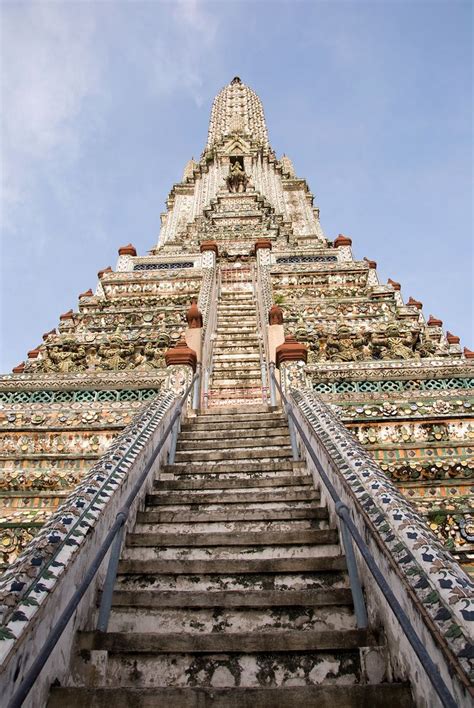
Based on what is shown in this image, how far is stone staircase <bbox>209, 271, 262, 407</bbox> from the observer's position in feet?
28.6

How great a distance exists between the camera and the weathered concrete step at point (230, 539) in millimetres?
3658

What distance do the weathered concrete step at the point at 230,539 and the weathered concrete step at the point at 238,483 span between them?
891 mm

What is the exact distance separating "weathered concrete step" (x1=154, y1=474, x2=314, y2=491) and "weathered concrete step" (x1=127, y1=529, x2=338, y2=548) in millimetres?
891

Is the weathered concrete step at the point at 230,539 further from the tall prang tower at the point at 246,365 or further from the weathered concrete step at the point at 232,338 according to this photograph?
the weathered concrete step at the point at 232,338

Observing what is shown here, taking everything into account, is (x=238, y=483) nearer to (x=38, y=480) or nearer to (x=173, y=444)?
(x=173, y=444)

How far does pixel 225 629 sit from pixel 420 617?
1281 millimetres

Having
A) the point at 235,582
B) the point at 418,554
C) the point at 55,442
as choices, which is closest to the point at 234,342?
the point at 55,442

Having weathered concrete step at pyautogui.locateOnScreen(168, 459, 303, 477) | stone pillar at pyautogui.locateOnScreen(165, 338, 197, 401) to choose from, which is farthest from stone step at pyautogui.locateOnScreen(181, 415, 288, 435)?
weathered concrete step at pyautogui.locateOnScreen(168, 459, 303, 477)

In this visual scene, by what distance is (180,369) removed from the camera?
710cm

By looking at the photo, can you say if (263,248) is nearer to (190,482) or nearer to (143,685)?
(190,482)

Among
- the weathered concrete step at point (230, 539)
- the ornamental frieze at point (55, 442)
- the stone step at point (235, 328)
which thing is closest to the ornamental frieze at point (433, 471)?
the weathered concrete step at point (230, 539)

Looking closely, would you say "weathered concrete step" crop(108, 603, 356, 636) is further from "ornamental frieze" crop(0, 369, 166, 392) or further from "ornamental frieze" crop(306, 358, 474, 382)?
"ornamental frieze" crop(306, 358, 474, 382)

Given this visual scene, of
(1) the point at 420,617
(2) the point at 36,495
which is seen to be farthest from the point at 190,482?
(1) the point at 420,617

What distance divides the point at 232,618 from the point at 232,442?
2.72 metres
